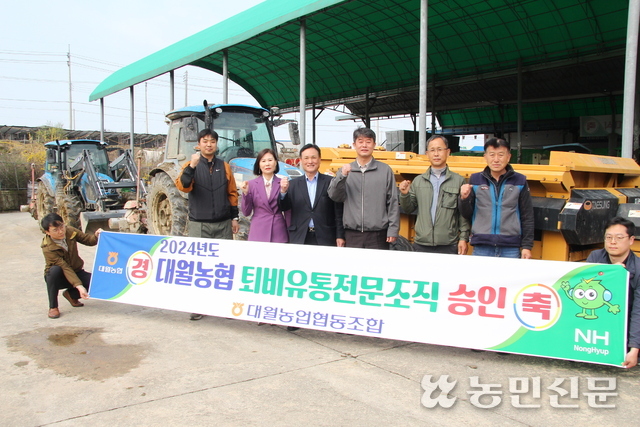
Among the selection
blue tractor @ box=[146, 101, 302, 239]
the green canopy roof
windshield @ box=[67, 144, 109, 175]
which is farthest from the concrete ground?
windshield @ box=[67, 144, 109, 175]

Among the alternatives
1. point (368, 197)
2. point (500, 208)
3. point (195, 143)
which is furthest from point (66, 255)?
point (500, 208)

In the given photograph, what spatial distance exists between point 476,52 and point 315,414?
17.3 m

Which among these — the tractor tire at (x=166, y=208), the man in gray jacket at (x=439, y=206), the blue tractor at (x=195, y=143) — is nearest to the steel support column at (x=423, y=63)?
the blue tractor at (x=195, y=143)

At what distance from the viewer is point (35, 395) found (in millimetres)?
3281

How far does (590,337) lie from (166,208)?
6867 mm

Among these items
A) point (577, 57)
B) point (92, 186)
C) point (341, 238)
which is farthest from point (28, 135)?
point (341, 238)

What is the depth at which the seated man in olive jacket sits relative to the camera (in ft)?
16.9

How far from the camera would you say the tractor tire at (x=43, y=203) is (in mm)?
12852

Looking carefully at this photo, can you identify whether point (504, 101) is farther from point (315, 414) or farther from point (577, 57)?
point (315, 414)

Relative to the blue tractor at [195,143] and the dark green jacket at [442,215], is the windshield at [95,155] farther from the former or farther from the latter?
the dark green jacket at [442,215]

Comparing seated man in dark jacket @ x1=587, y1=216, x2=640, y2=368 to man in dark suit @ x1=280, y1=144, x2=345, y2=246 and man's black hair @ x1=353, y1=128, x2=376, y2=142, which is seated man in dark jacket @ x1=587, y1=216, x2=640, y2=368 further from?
man in dark suit @ x1=280, y1=144, x2=345, y2=246

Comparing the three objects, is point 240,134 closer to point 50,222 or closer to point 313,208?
point 50,222

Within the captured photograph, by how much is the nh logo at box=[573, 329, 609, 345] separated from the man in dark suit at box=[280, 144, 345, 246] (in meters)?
2.09

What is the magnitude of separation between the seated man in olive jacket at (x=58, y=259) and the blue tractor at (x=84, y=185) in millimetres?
5143
